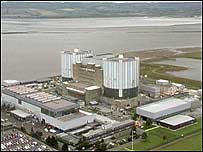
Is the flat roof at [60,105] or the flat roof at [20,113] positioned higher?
the flat roof at [60,105]

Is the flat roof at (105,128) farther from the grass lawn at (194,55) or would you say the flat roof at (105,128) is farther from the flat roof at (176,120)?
the grass lawn at (194,55)

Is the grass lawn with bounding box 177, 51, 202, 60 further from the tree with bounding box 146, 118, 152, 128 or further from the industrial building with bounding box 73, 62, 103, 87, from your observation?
the tree with bounding box 146, 118, 152, 128

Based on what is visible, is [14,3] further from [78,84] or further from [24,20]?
[78,84]

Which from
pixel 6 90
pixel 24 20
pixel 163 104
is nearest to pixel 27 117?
pixel 6 90

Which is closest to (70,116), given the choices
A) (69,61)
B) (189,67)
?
(69,61)

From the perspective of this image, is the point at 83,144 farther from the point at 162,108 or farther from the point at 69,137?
the point at 162,108

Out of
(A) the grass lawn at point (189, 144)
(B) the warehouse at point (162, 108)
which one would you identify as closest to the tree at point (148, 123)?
(B) the warehouse at point (162, 108)
